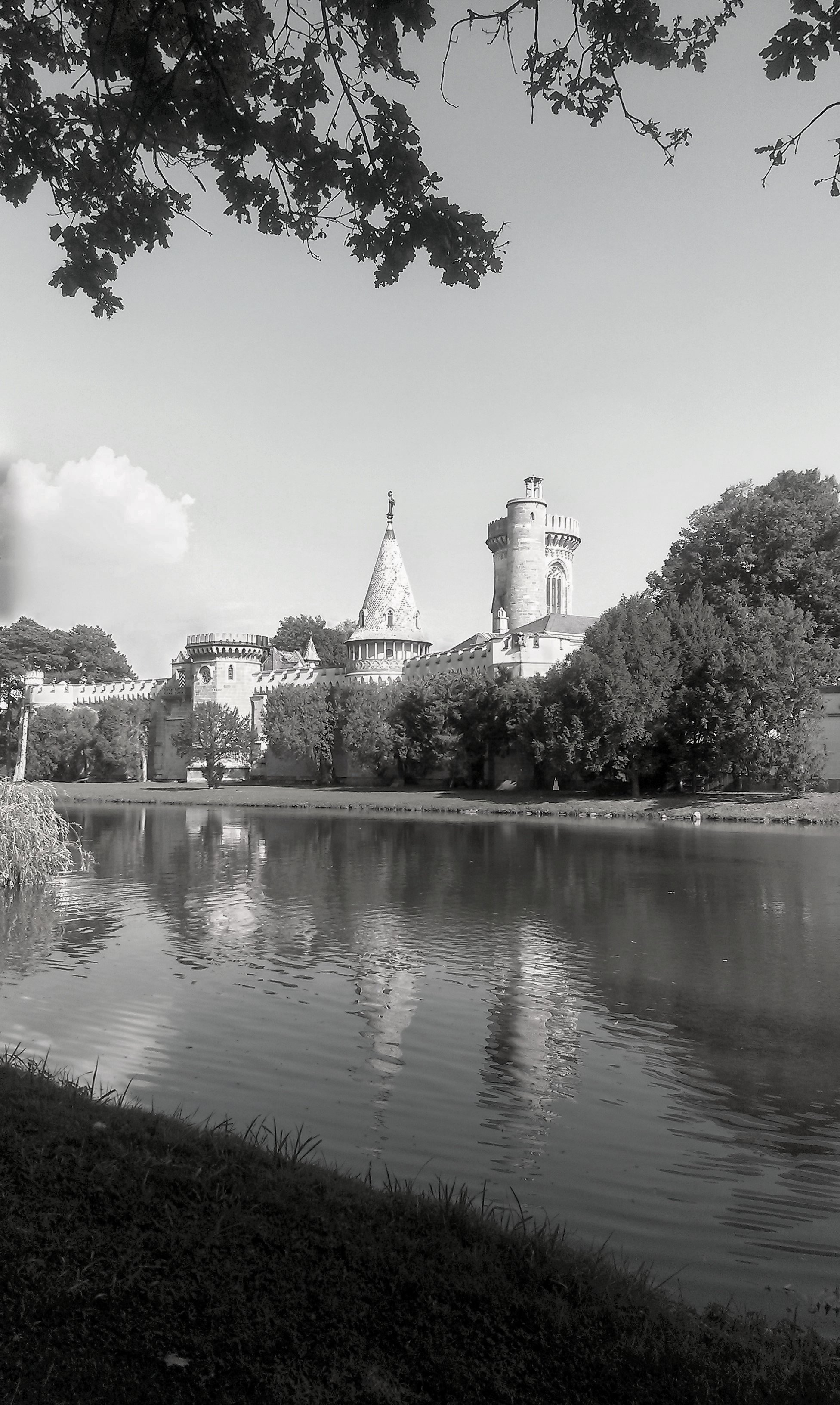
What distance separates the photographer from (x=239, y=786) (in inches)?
2520

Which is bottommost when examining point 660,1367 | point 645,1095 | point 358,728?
point 645,1095

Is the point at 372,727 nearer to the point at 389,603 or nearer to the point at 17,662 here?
the point at 389,603

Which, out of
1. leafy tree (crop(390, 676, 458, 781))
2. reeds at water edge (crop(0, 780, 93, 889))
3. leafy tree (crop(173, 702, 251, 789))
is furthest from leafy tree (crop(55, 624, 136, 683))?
reeds at water edge (crop(0, 780, 93, 889))

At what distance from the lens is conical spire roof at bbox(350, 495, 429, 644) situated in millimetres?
67625

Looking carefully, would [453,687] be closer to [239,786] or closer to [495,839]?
[239,786]

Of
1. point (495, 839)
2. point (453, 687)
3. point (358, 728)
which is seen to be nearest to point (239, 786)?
point (358, 728)

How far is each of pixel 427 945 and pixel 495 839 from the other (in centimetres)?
1752

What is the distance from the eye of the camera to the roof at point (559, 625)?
196 ft

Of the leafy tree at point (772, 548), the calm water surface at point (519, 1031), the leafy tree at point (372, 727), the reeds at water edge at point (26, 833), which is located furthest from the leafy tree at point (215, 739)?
the reeds at water edge at point (26, 833)

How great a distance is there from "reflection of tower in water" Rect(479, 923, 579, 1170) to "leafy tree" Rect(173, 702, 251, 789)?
174 ft

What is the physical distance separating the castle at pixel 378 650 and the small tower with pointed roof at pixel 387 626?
6cm

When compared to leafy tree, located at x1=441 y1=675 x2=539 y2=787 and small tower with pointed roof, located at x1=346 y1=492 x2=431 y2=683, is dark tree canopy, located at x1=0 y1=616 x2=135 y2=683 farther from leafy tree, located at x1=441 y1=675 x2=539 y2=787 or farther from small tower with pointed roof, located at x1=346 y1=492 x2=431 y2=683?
leafy tree, located at x1=441 y1=675 x2=539 y2=787

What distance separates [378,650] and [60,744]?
24.1 m

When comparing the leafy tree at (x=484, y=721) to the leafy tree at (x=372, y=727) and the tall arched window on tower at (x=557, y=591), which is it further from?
the tall arched window on tower at (x=557, y=591)
